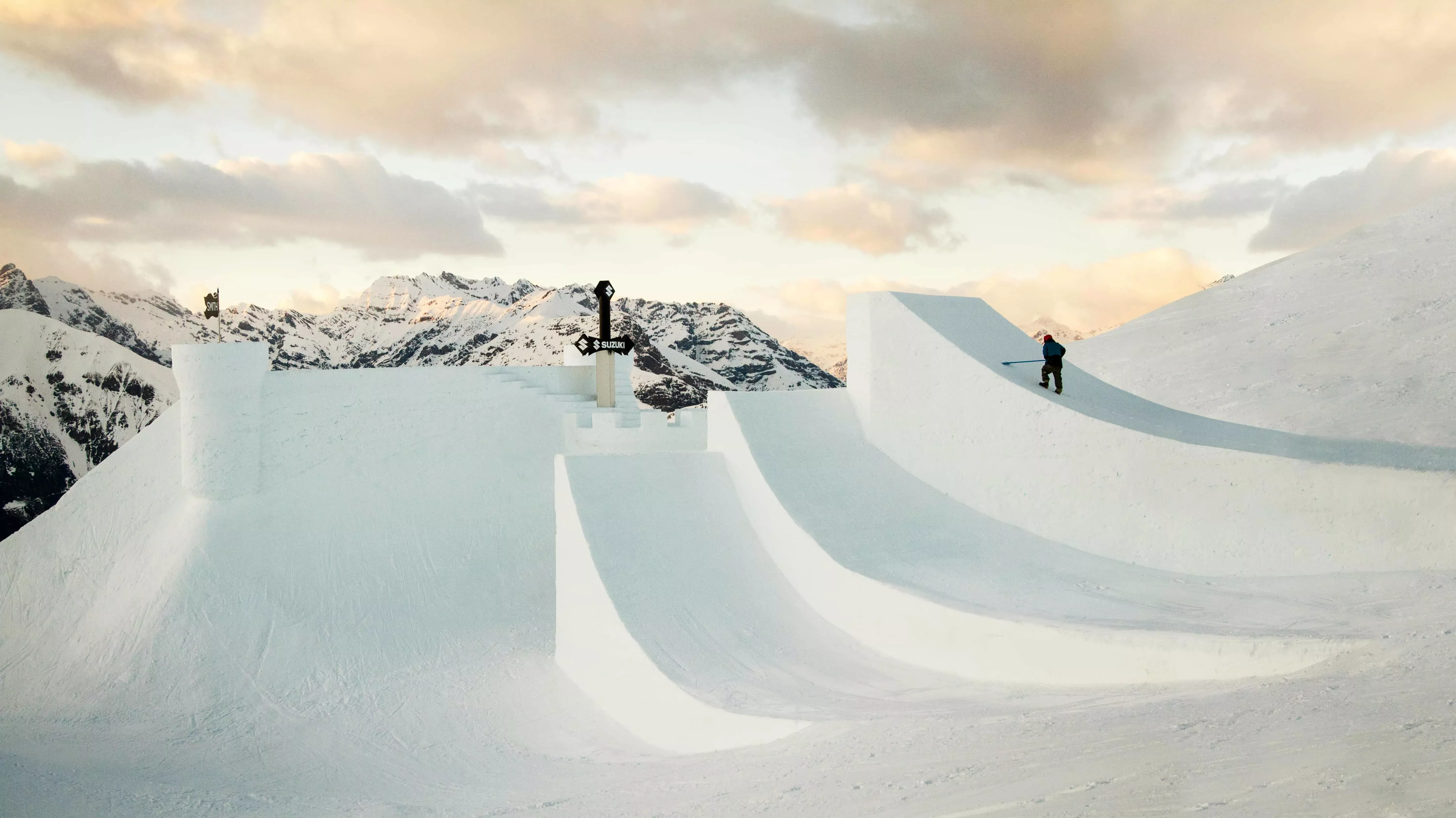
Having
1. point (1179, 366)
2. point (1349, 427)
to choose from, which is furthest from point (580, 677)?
point (1179, 366)

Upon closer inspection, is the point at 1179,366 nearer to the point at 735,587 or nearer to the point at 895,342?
the point at 895,342

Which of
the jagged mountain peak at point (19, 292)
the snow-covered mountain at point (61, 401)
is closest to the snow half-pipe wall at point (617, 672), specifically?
the snow-covered mountain at point (61, 401)

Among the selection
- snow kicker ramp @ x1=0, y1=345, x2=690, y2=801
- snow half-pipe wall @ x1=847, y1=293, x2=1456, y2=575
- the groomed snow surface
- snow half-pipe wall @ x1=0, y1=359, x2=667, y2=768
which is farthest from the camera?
snow half-pipe wall @ x1=0, y1=359, x2=667, y2=768

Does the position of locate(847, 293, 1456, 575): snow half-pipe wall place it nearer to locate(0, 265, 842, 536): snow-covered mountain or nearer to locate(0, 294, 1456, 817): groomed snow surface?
locate(0, 294, 1456, 817): groomed snow surface

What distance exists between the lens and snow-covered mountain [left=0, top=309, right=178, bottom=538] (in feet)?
205

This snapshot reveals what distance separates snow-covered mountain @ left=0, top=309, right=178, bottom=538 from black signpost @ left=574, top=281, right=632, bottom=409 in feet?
182

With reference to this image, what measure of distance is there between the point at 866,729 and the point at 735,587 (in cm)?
458

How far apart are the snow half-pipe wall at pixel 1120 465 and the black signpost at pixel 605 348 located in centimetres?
648

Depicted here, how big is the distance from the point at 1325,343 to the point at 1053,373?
599 centimetres

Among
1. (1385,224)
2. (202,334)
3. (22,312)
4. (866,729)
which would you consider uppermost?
(202,334)

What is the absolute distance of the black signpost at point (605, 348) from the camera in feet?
64.7

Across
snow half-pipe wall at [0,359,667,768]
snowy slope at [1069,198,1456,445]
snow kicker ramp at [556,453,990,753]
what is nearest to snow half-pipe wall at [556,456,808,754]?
snow kicker ramp at [556,453,990,753]

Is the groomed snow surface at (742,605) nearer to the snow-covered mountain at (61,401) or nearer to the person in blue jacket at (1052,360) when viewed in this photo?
the person in blue jacket at (1052,360)

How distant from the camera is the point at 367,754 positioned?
11203 millimetres
